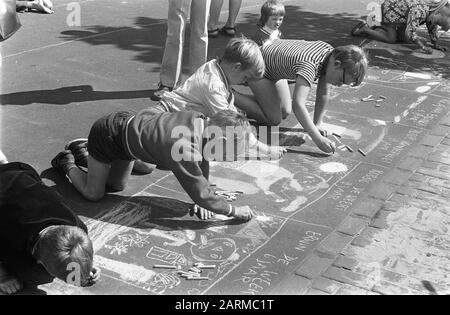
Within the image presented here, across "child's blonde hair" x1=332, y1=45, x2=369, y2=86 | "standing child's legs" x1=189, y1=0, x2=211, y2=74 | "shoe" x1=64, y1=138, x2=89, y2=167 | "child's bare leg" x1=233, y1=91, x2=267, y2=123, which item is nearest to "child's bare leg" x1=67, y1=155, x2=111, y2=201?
"shoe" x1=64, y1=138, x2=89, y2=167

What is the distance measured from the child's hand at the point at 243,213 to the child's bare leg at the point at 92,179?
0.90m

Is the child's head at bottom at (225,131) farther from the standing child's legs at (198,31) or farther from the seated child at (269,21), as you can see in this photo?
the seated child at (269,21)

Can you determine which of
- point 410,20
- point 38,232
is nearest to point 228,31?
point 410,20

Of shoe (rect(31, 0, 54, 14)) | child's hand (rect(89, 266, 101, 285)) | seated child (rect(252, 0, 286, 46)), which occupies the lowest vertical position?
child's hand (rect(89, 266, 101, 285))

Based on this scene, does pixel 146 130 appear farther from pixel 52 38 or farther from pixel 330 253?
pixel 52 38

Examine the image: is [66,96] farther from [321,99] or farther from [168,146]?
[168,146]

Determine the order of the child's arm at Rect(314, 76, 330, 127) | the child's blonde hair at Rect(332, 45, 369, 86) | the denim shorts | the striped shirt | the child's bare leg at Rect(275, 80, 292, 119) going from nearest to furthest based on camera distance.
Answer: the denim shorts
the child's blonde hair at Rect(332, 45, 369, 86)
the striped shirt
the child's arm at Rect(314, 76, 330, 127)
the child's bare leg at Rect(275, 80, 292, 119)

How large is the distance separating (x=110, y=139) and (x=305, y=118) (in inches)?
69.7

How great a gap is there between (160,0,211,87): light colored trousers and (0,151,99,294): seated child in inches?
113

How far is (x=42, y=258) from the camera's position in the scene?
10.8ft

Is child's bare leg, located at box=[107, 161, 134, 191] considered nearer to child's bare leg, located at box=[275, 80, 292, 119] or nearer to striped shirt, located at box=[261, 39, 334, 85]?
striped shirt, located at box=[261, 39, 334, 85]

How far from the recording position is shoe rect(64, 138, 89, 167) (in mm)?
4754

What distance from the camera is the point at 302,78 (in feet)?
17.8

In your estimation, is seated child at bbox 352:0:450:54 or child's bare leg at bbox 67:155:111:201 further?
seated child at bbox 352:0:450:54
